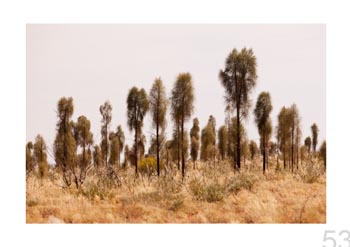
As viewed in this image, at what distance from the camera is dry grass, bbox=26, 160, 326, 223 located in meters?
7.34

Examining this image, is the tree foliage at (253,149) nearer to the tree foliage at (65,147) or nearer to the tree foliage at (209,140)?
the tree foliage at (209,140)

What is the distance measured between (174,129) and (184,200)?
1.27m

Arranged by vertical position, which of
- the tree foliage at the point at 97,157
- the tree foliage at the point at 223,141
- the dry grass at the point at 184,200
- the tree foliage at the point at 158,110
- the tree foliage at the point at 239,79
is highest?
the tree foliage at the point at 239,79

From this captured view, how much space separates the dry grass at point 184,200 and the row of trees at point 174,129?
360mm

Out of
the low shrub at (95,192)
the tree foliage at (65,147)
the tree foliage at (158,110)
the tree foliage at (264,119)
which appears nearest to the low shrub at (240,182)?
the tree foliage at (264,119)

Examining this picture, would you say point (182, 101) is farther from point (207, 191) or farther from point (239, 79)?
point (207, 191)

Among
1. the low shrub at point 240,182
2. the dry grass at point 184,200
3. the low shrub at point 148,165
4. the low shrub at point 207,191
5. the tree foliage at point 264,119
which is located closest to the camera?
the dry grass at point 184,200

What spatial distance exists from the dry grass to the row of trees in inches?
14.2

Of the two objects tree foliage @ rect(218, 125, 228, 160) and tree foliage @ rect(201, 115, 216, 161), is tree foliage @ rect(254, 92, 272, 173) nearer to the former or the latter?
tree foliage @ rect(218, 125, 228, 160)

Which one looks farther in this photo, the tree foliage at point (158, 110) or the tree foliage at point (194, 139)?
the tree foliage at point (194, 139)

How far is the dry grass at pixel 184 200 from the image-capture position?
734cm

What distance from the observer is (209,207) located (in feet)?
24.5

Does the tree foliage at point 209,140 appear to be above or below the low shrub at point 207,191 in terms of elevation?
above

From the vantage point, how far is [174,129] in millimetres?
8289
